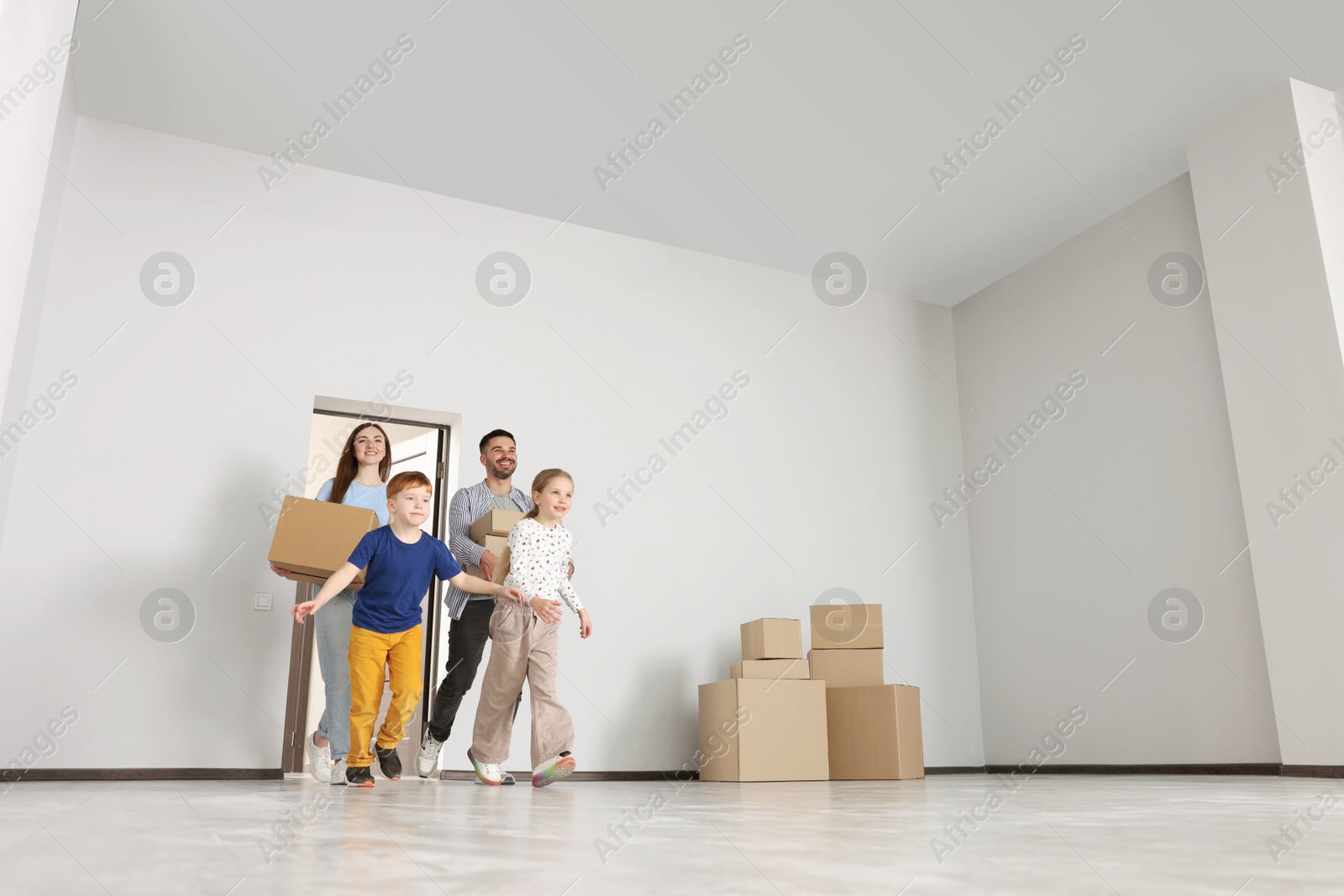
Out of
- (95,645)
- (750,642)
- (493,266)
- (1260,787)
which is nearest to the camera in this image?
(1260,787)

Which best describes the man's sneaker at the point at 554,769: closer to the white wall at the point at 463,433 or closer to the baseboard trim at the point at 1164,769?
the white wall at the point at 463,433

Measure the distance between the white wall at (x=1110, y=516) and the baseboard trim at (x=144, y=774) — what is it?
3.86m

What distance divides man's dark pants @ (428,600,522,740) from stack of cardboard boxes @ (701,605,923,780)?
47.7 inches

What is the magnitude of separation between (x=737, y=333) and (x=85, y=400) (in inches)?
126

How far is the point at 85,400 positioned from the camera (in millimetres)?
3746

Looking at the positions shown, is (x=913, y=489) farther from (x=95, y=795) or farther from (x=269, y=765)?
(x=95, y=795)

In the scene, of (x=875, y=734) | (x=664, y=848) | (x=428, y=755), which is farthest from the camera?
(x=875, y=734)

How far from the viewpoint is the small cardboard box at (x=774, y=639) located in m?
4.20

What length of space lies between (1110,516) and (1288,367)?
1.19 metres

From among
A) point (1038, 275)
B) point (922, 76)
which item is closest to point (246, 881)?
point (922, 76)

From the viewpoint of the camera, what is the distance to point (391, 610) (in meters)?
2.83

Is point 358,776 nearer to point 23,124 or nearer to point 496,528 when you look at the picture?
point 496,528

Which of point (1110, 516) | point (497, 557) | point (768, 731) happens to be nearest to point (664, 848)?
point (497, 557)

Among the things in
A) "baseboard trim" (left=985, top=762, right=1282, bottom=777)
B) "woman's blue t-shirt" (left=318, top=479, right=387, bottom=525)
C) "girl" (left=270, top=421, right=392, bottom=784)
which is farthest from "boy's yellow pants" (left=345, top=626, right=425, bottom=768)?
"baseboard trim" (left=985, top=762, right=1282, bottom=777)
